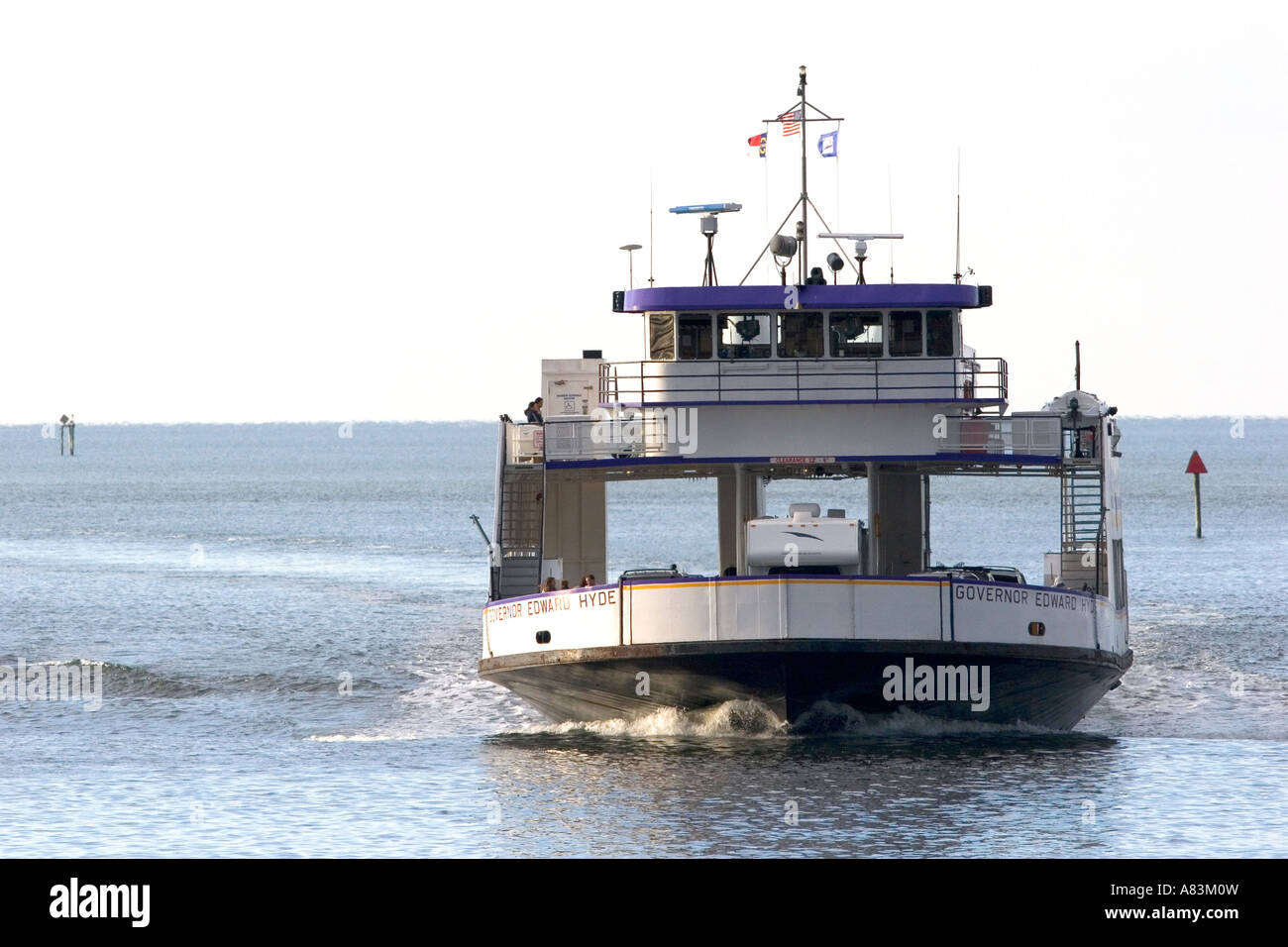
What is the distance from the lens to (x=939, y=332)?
31.1 meters

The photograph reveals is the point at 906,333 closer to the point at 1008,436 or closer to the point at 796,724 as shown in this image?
the point at 1008,436

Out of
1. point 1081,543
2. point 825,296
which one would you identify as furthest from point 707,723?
point 1081,543

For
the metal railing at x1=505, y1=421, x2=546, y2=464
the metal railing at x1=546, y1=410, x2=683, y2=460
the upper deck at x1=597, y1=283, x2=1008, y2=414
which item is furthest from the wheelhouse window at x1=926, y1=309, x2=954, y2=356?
the metal railing at x1=505, y1=421, x2=546, y2=464

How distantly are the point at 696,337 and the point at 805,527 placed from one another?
15.0 ft

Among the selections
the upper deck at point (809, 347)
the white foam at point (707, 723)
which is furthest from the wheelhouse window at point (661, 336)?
the white foam at point (707, 723)

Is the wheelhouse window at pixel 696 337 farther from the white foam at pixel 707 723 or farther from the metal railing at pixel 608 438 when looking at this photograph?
the white foam at pixel 707 723

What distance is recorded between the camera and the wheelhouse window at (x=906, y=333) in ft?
102

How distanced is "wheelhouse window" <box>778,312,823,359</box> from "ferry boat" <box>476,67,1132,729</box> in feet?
0.12

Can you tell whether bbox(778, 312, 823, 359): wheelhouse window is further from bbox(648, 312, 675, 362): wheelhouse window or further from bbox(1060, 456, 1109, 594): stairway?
bbox(1060, 456, 1109, 594): stairway

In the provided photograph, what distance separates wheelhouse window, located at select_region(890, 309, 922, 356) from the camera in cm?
3108

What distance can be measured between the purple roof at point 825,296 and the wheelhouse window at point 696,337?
0.44 m

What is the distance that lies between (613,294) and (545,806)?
10183 millimetres
